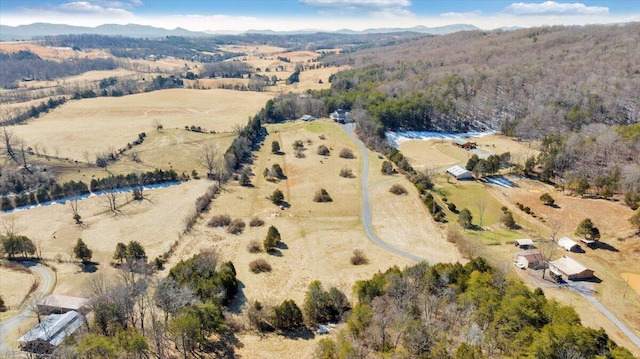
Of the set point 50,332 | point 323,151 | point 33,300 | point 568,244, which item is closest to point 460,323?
point 568,244

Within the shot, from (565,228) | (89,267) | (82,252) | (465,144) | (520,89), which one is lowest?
(89,267)

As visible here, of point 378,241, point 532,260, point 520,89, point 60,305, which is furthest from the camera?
point 520,89

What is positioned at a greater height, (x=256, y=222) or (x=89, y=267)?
(x=256, y=222)

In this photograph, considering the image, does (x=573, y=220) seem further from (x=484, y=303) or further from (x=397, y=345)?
(x=397, y=345)

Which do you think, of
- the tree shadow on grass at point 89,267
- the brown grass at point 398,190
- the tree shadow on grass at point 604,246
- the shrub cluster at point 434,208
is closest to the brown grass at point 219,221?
the tree shadow on grass at point 89,267

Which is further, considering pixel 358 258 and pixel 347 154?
pixel 347 154

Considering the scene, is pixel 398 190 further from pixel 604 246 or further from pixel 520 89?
pixel 520 89

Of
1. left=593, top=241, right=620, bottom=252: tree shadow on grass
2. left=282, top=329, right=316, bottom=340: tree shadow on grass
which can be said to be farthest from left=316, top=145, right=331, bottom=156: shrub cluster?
left=282, top=329, right=316, bottom=340: tree shadow on grass

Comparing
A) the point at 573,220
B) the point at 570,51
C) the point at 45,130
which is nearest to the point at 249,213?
the point at 573,220
